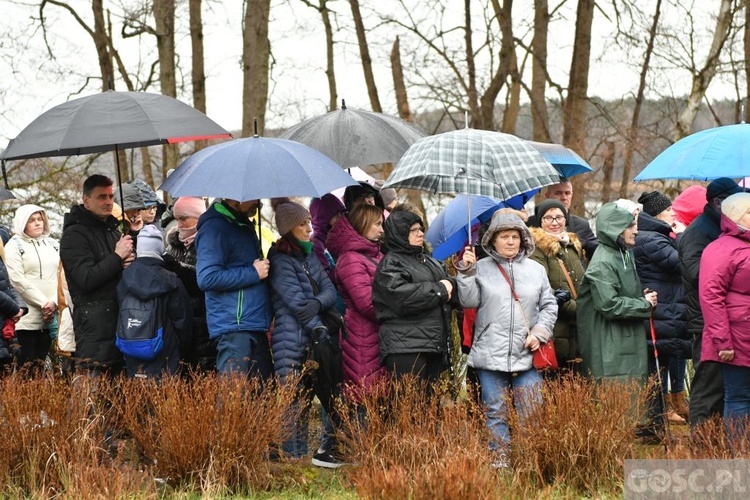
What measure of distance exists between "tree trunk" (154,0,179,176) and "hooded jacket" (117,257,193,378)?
892cm

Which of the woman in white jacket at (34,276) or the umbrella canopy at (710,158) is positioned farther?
the woman in white jacket at (34,276)

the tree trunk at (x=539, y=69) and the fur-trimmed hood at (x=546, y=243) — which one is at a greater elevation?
the tree trunk at (x=539, y=69)

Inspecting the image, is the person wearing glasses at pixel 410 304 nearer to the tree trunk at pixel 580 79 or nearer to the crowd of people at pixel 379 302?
the crowd of people at pixel 379 302

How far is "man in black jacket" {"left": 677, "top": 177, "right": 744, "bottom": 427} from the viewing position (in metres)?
6.27

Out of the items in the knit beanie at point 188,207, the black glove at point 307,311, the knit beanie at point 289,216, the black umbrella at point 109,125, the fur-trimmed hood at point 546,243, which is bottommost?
the black glove at point 307,311

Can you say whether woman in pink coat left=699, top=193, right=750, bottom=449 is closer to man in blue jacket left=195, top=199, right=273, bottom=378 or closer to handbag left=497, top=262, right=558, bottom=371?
handbag left=497, top=262, right=558, bottom=371

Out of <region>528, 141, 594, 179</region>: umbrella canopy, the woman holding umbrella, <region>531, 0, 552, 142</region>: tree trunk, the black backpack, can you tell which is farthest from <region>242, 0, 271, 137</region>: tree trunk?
the black backpack

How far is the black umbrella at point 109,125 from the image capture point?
6055 mm

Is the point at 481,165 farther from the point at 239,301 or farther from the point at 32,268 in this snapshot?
the point at 32,268

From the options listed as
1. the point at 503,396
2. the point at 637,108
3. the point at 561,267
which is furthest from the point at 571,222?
the point at 637,108

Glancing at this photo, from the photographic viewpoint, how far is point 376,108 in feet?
63.5

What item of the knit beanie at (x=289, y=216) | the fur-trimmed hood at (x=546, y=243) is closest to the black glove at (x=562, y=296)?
the fur-trimmed hood at (x=546, y=243)

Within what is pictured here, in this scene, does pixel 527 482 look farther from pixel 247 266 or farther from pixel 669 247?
pixel 669 247

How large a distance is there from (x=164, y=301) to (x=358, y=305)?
4.24 ft
